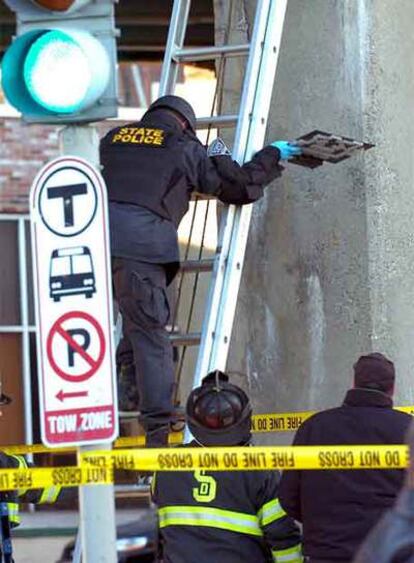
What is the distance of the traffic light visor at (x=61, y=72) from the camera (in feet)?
16.2

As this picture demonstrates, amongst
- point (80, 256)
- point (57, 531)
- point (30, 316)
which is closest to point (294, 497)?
point (80, 256)

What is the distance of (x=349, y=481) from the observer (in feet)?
20.1

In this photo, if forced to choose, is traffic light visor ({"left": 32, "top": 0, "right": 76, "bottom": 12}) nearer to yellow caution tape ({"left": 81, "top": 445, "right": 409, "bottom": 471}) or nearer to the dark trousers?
yellow caution tape ({"left": 81, "top": 445, "right": 409, "bottom": 471})

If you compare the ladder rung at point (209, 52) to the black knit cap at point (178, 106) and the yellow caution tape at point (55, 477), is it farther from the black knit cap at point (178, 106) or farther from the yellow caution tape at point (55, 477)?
the yellow caution tape at point (55, 477)

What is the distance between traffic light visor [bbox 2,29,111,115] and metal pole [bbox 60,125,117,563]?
0.11 meters

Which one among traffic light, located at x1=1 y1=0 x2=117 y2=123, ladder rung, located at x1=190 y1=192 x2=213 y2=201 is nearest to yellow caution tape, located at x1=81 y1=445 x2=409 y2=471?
traffic light, located at x1=1 y1=0 x2=117 y2=123

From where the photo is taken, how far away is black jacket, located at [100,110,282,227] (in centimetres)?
746

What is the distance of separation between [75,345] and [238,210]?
291 cm

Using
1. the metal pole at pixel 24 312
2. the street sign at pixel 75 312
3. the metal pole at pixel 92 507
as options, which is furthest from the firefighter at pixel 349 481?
the metal pole at pixel 24 312

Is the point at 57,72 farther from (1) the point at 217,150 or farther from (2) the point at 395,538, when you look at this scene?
(1) the point at 217,150

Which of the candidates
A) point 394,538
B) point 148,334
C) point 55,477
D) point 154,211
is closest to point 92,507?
point 55,477

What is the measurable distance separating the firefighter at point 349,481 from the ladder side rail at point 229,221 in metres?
1.25

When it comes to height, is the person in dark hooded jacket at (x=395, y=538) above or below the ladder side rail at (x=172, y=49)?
below

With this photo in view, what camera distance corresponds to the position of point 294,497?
6.21m
